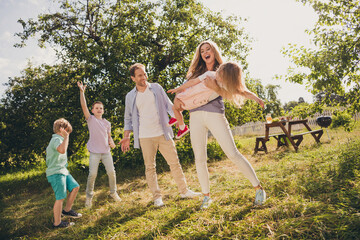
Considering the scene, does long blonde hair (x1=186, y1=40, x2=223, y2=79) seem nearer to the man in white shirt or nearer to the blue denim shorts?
the man in white shirt

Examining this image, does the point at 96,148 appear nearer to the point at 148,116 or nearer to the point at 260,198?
the point at 148,116

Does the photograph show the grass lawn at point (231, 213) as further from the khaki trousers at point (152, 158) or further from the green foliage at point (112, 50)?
the green foliage at point (112, 50)

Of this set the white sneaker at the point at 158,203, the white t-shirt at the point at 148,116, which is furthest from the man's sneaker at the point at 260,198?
the white t-shirt at the point at 148,116

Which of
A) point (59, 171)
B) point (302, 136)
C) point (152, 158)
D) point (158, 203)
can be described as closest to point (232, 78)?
point (152, 158)

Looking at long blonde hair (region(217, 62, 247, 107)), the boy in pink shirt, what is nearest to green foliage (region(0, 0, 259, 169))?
the boy in pink shirt

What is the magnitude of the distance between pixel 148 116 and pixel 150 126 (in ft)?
0.50

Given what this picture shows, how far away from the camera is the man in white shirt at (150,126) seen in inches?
134

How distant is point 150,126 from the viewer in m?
3.41

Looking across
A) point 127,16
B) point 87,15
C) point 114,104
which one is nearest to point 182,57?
point 127,16

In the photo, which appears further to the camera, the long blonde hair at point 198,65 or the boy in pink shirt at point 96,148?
the boy in pink shirt at point 96,148

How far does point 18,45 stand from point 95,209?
6801 millimetres

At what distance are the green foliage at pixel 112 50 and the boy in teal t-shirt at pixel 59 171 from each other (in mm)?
2495

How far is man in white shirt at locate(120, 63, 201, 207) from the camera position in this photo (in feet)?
11.2

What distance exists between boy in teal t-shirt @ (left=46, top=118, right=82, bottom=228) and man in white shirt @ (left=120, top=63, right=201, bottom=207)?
A: 0.85 metres
